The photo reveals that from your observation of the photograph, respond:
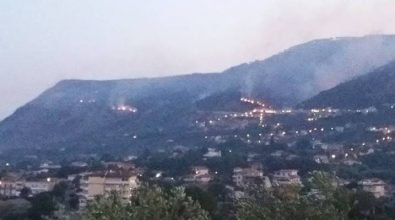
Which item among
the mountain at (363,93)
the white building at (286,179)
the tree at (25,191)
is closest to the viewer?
the white building at (286,179)

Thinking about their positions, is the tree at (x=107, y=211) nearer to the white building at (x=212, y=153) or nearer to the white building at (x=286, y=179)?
the white building at (x=286, y=179)

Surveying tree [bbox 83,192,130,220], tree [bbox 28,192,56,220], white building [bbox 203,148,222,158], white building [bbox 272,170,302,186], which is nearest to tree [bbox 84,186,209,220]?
tree [bbox 83,192,130,220]

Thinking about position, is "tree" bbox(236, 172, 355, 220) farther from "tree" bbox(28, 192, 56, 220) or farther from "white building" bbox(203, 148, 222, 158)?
"white building" bbox(203, 148, 222, 158)

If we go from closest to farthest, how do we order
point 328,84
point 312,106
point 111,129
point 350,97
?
point 350,97, point 312,106, point 111,129, point 328,84

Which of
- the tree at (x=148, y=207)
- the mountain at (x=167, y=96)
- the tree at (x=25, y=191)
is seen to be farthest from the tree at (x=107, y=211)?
the mountain at (x=167, y=96)

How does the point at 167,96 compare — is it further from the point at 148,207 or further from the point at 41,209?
the point at 148,207

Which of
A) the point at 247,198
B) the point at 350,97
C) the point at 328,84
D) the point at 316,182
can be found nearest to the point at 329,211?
the point at 316,182

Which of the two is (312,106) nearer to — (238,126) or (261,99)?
(238,126)
